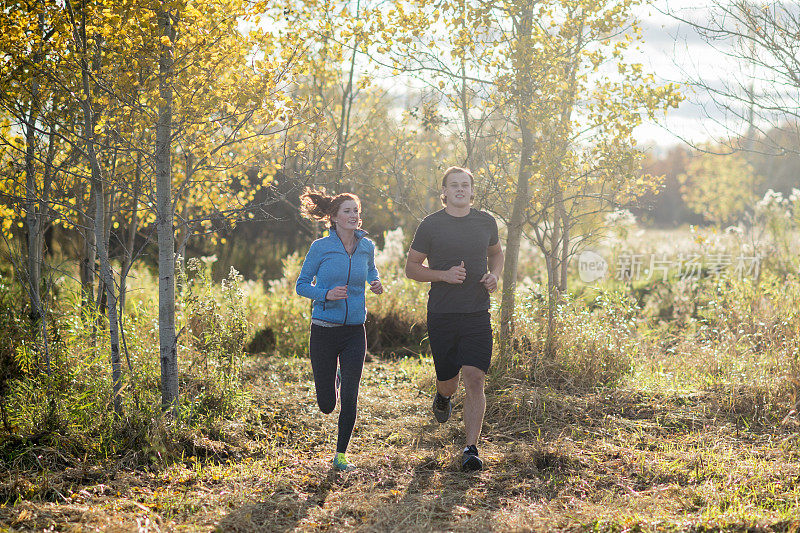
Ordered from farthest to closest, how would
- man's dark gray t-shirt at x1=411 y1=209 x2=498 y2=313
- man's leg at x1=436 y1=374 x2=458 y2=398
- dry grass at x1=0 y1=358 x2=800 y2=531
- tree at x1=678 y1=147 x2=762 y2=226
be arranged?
1. tree at x1=678 y1=147 x2=762 y2=226
2. man's leg at x1=436 y1=374 x2=458 y2=398
3. man's dark gray t-shirt at x1=411 y1=209 x2=498 y2=313
4. dry grass at x1=0 y1=358 x2=800 y2=531

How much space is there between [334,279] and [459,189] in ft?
3.34

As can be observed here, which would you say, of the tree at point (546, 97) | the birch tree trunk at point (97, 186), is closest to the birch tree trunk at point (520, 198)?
the tree at point (546, 97)

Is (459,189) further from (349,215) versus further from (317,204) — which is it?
(317,204)

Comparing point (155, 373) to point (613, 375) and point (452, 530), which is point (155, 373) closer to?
point (452, 530)

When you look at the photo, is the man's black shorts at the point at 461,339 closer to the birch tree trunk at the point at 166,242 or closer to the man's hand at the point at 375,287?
the man's hand at the point at 375,287

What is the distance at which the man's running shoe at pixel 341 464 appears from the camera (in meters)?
4.30

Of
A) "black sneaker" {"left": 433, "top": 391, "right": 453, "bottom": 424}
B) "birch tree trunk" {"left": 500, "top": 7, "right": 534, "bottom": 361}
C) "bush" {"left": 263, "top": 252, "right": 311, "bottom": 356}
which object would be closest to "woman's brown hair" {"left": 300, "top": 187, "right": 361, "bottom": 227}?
"black sneaker" {"left": 433, "top": 391, "right": 453, "bottom": 424}

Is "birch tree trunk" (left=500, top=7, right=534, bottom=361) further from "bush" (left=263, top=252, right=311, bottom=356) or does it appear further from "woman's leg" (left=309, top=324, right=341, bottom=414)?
"bush" (left=263, top=252, right=311, bottom=356)

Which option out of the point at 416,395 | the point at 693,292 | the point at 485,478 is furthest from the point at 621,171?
the point at 693,292

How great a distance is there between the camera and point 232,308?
562cm

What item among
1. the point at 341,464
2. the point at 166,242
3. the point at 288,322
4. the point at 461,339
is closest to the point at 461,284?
the point at 461,339

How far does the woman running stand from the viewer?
4293mm

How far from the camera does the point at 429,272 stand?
453cm

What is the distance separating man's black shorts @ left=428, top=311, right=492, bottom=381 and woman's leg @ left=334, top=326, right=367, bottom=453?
1.83 ft
